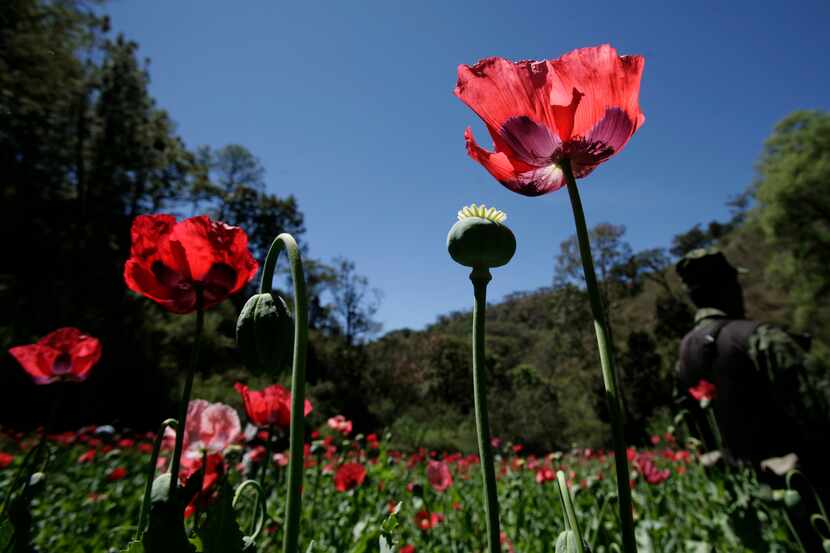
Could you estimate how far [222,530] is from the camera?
0.47 meters

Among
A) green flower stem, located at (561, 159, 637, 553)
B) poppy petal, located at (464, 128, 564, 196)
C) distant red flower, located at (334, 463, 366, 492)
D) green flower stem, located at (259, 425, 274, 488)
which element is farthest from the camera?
distant red flower, located at (334, 463, 366, 492)

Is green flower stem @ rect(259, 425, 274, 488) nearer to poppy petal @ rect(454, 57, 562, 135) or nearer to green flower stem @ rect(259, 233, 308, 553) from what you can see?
green flower stem @ rect(259, 233, 308, 553)

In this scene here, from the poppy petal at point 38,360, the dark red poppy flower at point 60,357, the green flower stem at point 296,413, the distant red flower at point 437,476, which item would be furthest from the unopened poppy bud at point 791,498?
the poppy petal at point 38,360

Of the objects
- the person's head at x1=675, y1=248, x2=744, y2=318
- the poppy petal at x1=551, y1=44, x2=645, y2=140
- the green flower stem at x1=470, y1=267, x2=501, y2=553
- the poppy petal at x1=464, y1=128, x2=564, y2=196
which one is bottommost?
the green flower stem at x1=470, y1=267, x2=501, y2=553

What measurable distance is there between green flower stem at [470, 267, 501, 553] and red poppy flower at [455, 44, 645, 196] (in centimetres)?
21

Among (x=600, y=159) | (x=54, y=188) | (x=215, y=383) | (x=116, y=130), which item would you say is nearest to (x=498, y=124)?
(x=600, y=159)

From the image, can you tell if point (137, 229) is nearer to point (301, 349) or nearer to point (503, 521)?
point (301, 349)

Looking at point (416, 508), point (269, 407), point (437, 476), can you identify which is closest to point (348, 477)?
point (437, 476)

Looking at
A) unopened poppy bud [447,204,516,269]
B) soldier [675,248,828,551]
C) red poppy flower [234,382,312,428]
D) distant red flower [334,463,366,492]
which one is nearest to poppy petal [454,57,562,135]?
unopened poppy bud [447,204,516,269]

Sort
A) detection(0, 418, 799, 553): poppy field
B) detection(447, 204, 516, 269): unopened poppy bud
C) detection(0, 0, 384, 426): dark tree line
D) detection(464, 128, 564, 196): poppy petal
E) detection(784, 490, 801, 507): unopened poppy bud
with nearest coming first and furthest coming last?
detection(447, 204, 516, 269): unopened poppy bud, detection(464, 128, 564, 196): poppy petal, detection(0, 418, 799, 553): poppy field, detection(784, 490, 801, 507): unopened poppy bud, detection(0, 0, 384, 426): dark tree line

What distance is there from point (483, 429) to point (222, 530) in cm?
32

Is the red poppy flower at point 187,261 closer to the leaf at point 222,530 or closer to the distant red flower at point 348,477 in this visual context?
the leaf at point 222,530

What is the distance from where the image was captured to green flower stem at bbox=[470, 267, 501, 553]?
1.11 ft

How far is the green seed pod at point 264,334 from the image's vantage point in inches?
19.2
